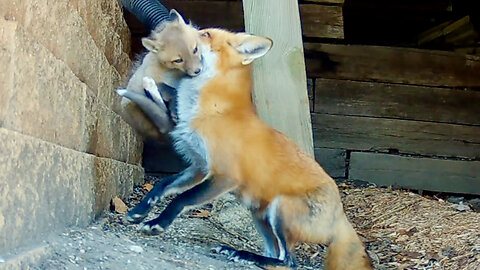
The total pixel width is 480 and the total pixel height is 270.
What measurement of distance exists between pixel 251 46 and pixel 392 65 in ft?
10.5

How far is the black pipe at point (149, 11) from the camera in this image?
4.07 meters

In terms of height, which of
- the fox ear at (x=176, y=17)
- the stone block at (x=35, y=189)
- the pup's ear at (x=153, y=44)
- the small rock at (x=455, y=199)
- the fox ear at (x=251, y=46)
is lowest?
the small rock at (x=455, y=199)

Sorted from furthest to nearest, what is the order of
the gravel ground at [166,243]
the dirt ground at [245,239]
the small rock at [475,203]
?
the small rock at [475,203], the dirt ground at [245,239], the gravel ground at [166,243]

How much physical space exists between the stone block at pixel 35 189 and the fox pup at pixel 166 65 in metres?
0.84

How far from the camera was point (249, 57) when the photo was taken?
10.6 ft

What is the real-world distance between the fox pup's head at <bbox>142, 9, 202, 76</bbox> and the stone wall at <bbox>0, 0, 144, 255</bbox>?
1.02 ft

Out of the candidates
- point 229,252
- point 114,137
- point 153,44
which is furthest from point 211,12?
point 229,252

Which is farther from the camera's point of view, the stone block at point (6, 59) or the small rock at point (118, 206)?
the small rock at point (118, 206)

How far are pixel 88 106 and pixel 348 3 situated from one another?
4.30 metres

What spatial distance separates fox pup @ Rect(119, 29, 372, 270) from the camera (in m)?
2.89

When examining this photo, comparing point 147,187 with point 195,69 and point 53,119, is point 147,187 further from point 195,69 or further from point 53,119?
point 53,119

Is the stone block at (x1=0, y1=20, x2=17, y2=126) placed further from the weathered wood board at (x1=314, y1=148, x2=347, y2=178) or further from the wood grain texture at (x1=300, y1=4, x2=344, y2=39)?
the weathered wood board at (x1=314, y1=148, x2=347, y2=178)

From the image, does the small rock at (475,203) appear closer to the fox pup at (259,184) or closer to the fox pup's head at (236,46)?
the fox pup at (259,184)

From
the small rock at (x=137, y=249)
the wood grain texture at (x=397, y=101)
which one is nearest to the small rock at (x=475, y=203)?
the wood grain texture at (x=397, y=101)
